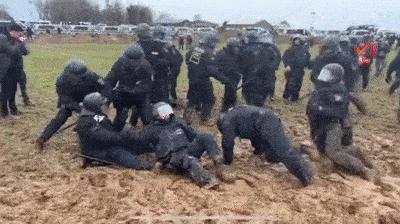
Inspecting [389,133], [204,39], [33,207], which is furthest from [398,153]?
[33,207]

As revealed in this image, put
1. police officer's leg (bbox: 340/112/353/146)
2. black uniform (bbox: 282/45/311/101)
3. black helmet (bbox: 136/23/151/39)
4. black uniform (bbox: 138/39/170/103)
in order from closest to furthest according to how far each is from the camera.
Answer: police officer's leg (bbox: 340/112/353/146) → black helmet (bbox: 136/23/151/39) → black uniform (bbox: 138/39/170/103) → black uniform (bbox: 282/45/311/101)

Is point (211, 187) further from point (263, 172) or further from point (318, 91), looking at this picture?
point (318, 91)

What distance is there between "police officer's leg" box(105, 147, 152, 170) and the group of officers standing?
1 centimetres

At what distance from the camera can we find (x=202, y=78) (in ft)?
34.6

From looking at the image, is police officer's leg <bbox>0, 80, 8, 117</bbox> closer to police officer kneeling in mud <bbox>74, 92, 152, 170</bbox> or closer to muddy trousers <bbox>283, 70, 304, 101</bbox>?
police officer kneeling in mud <bbox>74, 92, 152, 170</bbox>

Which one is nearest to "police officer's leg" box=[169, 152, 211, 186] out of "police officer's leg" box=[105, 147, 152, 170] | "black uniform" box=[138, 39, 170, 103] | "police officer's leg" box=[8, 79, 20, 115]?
"police officer's leg" box=[105, 147, 152, 170]

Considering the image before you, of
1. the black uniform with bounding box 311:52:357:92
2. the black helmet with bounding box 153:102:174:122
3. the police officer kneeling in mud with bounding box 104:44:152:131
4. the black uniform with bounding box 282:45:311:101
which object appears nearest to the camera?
the black helmet with bounding box 153:102:174:122

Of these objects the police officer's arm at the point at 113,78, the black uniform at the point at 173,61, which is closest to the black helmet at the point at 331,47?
the black uniform at the point at 173,61

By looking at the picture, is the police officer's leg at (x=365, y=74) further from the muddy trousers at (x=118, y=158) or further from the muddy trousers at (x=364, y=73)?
the muddy trousers at (x=118, y=158)

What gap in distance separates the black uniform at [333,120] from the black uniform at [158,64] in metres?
3.44

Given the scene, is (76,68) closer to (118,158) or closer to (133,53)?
(133,53)

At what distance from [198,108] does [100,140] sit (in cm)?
364

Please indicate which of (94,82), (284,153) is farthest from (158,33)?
(284,153)

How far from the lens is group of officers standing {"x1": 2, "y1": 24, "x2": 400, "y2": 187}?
7.21 meters
